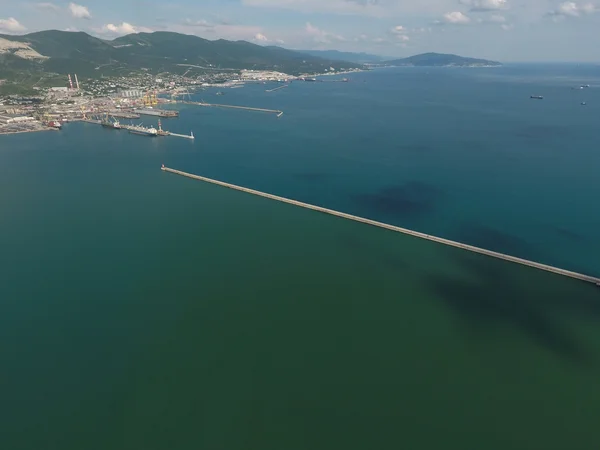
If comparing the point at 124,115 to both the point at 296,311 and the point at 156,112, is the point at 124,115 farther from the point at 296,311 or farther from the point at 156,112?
the point at 296,311

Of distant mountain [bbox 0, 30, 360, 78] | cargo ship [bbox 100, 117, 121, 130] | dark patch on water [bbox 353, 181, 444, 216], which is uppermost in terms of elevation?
distant mountain [bbox 0, 30, 360, 78]

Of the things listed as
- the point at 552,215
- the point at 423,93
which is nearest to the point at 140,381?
the point at 552,215

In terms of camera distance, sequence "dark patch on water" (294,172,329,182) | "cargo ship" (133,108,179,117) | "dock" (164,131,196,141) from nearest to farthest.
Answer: "dark patch on water" (294,172,329,182), "dock" (164,131,196,141), "cargo ship" (133,108,179,117)

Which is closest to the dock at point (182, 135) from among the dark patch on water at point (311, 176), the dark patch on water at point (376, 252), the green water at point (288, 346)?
the dark patch on water at point (311, 176)

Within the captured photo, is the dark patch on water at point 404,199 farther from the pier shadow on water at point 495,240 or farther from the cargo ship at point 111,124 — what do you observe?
the cargo ship at point 111,124

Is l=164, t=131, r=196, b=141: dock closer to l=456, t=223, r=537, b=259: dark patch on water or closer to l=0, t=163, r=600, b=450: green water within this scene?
l=0, t=163, r=600, b=450: green water

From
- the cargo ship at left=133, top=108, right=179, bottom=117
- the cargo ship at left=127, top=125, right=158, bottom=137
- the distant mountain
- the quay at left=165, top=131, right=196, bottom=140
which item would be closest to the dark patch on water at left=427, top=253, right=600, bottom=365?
the quay at left=165, top=131, right=196, bottom=140

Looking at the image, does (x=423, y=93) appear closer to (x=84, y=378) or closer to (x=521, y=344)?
(x=521, y=344)

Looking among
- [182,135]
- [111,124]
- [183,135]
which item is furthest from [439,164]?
[111,124]

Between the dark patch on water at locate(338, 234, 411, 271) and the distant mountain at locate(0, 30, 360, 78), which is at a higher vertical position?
the distant mountain at locate(0, 30, 360, 78)
